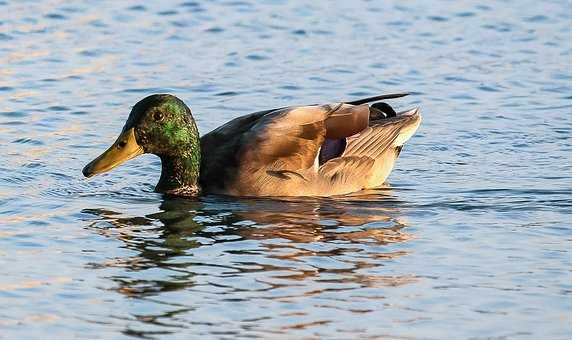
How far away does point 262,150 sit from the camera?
38.0 feet

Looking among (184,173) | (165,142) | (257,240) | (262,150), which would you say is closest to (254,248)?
(257,240)

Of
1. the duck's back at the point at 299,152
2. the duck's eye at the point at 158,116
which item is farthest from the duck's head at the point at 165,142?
the duck's back at the point at 299,152

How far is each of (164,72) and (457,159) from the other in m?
4.45

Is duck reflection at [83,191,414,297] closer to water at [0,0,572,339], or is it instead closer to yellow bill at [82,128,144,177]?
water at [0,0,572,339]

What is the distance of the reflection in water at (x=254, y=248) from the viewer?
8.96 meters

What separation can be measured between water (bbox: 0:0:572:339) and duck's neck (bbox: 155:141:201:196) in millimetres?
193

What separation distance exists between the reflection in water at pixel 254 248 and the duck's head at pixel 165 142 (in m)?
0.23

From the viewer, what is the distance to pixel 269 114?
1183 cm

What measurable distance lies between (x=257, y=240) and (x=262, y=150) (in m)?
1.47

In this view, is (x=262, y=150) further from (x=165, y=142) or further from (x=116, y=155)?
(x=116, y=155)

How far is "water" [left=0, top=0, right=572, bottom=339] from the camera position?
8578 mm

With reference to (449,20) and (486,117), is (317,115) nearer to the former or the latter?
(486,117)

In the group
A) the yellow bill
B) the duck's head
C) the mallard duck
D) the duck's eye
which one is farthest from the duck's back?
the yellow bill

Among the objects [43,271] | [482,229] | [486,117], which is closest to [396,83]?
[486,117]
